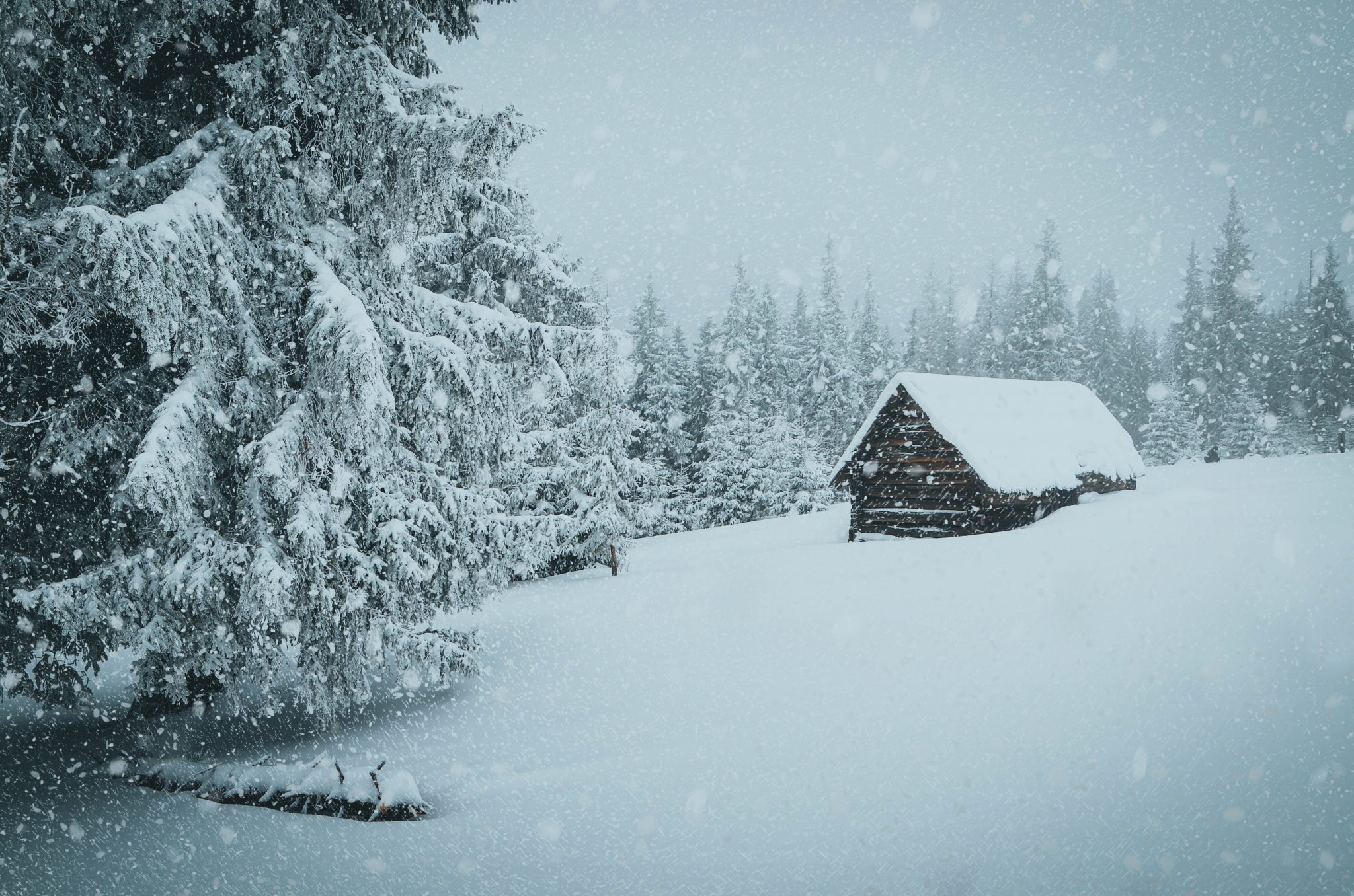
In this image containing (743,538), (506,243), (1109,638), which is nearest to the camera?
(1109,638)

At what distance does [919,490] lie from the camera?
57.6 feet

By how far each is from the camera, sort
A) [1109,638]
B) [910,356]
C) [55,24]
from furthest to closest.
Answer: [910,356], [1109,638], [55,24]

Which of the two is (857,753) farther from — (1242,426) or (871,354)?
(1242,426)

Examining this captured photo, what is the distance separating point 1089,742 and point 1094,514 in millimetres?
10690

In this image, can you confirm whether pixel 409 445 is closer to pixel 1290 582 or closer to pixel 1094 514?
pixel 1290 582

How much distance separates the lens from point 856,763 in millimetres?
7164

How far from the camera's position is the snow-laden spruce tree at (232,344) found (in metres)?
5.84

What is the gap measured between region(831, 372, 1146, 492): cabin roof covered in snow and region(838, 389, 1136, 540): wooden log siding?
0.90 feet

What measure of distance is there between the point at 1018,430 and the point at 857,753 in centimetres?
1401

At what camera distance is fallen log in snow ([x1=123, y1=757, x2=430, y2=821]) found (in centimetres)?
664

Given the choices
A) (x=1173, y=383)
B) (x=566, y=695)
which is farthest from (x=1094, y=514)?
(x=1173, y=383)

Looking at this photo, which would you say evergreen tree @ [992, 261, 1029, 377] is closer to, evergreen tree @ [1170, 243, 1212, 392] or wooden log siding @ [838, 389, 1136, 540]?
evergreen tree @ [1170, 243, 1212, 392]

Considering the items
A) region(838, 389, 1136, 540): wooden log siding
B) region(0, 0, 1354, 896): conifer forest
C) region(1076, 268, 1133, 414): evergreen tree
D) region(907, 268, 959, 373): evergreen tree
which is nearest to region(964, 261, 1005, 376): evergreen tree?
region(907, 268, 959, 373): evergreen tree

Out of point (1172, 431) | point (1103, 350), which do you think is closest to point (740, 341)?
point (1172, 431)
